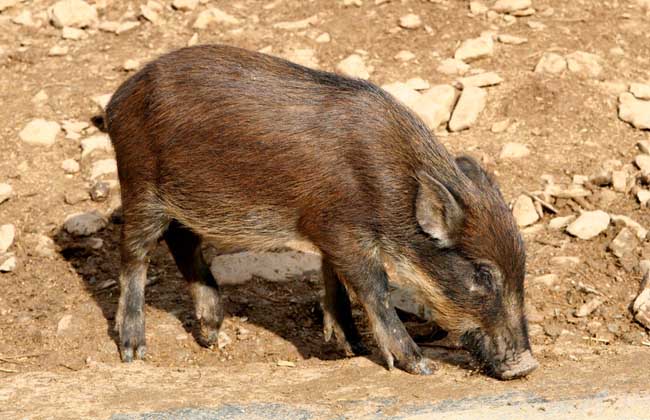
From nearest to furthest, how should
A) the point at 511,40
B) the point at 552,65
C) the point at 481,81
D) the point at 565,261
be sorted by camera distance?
the point at 565,261, the point at 481,81, the point at 552,65, the point at 511,40

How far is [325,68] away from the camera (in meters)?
8.42

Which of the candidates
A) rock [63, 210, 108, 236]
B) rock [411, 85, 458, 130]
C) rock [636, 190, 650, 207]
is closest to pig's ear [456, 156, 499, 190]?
rock [636, 190, 650, 207]

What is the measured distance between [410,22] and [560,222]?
8.63ft

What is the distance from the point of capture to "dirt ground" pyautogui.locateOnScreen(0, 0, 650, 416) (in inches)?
241

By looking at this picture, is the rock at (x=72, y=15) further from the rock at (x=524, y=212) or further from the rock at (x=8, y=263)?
the rock at (x=524, y=212)

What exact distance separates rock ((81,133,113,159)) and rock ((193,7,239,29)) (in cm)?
157

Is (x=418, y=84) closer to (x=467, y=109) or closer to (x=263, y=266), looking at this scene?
(x=467, y=109)

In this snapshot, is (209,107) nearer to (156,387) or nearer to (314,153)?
(314,153)

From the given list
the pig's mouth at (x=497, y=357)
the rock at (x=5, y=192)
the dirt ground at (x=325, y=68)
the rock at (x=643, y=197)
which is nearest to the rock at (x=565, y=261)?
the dirt ground at (x=325, y=68)

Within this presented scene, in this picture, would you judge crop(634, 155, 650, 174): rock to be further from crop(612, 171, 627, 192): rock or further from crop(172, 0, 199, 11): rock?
crop(172, 0, 199, 11): rock

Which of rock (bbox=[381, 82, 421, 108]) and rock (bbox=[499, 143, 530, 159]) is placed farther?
rock (bbox=[381, 82, 421, 108])

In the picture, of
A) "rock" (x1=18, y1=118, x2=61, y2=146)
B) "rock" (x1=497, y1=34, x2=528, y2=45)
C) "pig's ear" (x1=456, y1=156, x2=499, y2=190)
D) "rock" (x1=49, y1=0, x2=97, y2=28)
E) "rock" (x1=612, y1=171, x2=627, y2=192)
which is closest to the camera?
"pig's ear" (x1=456, y1=156, x2=499, y2=190)

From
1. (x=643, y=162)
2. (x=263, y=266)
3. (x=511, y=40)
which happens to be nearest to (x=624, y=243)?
(x=643, y=162)

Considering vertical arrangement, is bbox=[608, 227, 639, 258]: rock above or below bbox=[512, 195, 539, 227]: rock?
above
